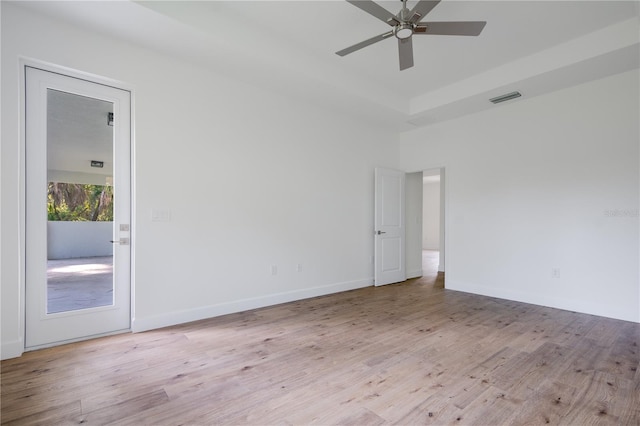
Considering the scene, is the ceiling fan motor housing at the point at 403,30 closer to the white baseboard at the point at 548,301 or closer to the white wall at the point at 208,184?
the white wall at the point at 208,184

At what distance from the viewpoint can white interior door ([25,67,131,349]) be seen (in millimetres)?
2740

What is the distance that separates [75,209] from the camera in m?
2.94

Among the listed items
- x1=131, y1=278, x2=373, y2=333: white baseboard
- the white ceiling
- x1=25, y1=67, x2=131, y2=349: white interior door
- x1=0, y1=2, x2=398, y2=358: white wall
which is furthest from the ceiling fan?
x1=131, y1=278, x2=373, y2=333: white baseboard

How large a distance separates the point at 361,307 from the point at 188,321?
2147 millimetres

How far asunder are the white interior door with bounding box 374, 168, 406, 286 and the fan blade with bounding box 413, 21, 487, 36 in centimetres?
291

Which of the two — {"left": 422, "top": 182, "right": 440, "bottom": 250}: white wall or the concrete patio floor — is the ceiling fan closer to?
the concrete patio floor

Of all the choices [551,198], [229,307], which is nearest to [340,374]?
[229,307]

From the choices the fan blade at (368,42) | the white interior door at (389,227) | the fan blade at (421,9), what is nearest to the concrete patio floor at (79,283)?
the fan blade at (368,42)

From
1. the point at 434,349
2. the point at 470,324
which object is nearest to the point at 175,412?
the point at 434,349

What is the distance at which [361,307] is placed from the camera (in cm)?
411

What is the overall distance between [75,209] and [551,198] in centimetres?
568

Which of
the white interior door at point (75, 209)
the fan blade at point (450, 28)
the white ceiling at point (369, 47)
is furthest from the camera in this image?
the white ceiling at point (369, 47)

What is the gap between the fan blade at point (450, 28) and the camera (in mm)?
2515

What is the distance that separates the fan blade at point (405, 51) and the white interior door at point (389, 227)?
97.5 inches
